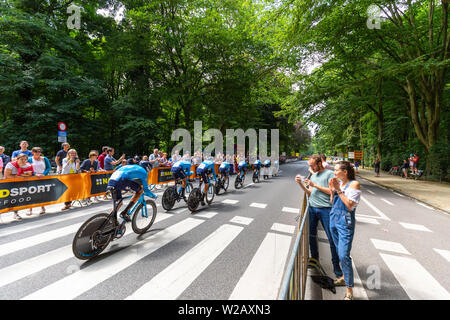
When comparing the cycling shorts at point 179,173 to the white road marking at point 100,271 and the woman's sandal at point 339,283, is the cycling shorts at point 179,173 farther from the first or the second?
the woman's sandal at point 339,283

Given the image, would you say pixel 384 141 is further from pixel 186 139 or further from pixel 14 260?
pixel 14 260

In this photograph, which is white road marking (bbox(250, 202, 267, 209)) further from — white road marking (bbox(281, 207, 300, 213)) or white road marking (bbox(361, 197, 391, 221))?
white road marking (bbox(361, 197, 391, 221))

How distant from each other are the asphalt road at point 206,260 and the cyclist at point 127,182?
97 centimetres

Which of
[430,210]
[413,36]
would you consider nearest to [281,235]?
[430,210]

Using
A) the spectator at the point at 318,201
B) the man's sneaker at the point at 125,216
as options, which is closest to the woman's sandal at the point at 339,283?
the spectator at the point at 318,201

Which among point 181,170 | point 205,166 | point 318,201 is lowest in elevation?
point 318,201

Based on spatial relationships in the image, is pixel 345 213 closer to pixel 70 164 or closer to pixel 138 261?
pixel 138 261

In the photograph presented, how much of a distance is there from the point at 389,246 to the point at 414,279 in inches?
54.0

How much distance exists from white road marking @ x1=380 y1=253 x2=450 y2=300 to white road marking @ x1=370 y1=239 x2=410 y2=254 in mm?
333

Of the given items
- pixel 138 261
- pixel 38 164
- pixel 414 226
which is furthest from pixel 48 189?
pixel 414 226

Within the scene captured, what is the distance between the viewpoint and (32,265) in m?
3.38

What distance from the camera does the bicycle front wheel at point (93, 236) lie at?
346cm

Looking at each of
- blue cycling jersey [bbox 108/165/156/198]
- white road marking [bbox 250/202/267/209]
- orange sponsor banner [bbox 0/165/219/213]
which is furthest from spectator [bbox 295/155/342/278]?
orange sponsor banner [bbox 0/165/219/213]
